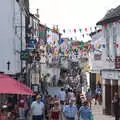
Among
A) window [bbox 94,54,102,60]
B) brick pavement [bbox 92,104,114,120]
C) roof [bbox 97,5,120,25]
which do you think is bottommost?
brick pavement [bbox 92,104,114,120]

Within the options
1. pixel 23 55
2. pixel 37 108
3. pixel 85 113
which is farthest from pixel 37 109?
pixel 23 55

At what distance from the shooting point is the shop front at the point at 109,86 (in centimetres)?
3656

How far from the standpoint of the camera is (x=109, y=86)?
1542 inches

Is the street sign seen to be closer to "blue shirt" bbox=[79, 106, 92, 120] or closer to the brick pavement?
the brick pavement

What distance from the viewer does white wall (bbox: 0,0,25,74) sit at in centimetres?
2966

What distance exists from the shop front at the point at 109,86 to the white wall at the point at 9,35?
5.76 metres

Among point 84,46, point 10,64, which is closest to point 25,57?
point 10,64

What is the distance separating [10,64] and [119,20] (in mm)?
7620

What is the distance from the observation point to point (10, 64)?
105 feet

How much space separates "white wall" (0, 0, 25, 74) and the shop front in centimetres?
576

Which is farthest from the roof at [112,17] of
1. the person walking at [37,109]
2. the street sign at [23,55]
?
the person walking at [37,109]

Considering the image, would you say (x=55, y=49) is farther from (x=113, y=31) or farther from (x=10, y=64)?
(x=10, y=64)

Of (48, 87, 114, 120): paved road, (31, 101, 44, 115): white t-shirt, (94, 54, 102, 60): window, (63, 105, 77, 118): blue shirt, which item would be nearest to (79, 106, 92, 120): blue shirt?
(63, 105, 77, 118): blue shirt

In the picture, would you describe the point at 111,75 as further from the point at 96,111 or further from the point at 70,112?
the point at 70,112
